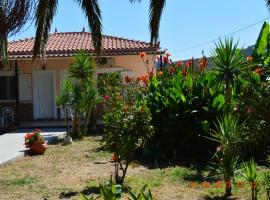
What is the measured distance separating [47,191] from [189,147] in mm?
4618

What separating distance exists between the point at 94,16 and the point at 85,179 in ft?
10.1

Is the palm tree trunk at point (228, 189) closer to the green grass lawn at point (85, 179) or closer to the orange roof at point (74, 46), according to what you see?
the green grass lawn at point (85, 179)

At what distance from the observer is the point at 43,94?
23109 mm

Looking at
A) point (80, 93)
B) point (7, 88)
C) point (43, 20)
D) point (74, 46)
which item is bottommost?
point (80, 93)

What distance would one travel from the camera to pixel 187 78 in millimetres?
12406

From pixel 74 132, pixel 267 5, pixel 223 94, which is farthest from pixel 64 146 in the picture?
pixel 267 5

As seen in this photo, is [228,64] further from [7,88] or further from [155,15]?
[7,88]

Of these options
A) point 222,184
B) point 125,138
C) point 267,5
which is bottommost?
point 222,184

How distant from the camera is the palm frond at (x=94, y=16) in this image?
8586 millimetres

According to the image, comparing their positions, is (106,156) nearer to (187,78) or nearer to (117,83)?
(187,78)

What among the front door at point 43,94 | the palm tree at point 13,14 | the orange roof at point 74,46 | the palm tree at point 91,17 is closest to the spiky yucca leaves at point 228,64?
the palm tree at point 91,17

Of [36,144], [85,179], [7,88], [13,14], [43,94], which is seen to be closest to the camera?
[13,14]

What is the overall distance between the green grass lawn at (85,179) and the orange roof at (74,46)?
8557mm

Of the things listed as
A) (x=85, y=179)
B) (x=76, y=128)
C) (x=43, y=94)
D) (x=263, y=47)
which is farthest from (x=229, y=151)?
(x=43, y=94)
